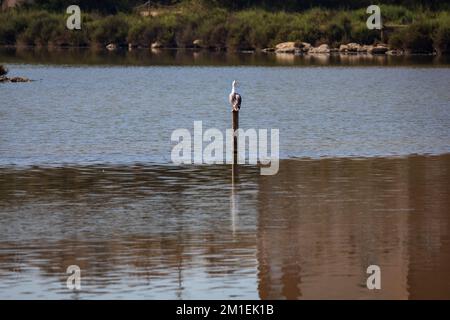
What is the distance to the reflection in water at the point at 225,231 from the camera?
18156 millimetres

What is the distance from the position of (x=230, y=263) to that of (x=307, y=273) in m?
1.22

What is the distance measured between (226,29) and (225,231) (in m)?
76.9

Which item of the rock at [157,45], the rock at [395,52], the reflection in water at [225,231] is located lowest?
the reflection in water at [225,231]

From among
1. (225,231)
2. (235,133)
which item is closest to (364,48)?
(235,133)

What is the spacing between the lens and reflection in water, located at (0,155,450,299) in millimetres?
18156

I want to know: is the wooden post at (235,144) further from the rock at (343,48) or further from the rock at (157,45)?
the rock at (157,45)

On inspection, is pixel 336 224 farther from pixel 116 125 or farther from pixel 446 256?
pixel 116 125

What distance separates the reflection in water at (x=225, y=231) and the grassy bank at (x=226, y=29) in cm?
6335

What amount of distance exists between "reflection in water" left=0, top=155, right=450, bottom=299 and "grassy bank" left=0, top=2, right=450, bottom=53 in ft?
208

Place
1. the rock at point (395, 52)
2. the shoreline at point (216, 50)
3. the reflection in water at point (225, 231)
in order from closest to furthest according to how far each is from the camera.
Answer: the reflection in water at point (225, 231)
the shoreline at point (216, 50)
the rock at point (395, 52)

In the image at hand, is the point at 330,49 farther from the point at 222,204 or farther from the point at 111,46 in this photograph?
the point at 222,204

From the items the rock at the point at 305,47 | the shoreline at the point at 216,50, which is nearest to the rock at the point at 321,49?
the shoreline at the point at 216,50
